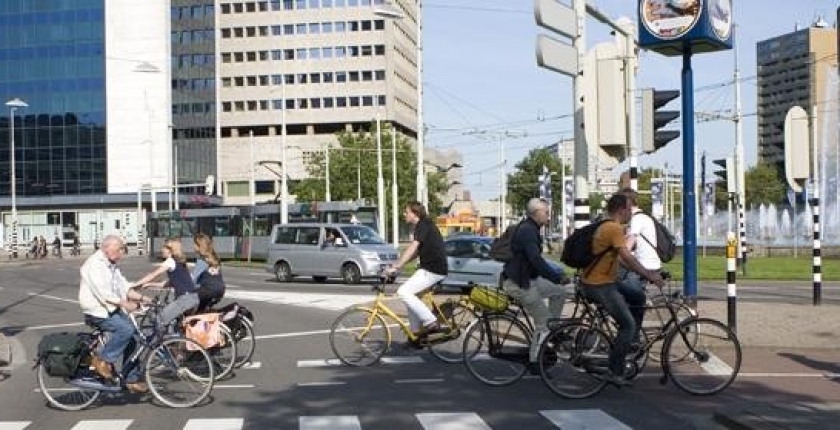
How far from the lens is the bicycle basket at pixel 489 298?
10.6 metres

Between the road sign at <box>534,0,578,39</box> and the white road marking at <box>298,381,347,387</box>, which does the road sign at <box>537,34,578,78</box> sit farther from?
the white road marking at <box>298,381,347,387</box>

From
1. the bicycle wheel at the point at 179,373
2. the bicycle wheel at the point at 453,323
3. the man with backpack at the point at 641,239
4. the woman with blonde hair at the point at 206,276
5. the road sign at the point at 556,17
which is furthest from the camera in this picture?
the road sign at the point at 556,17

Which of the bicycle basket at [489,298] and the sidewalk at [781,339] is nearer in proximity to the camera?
the sidewalk at [781,339]

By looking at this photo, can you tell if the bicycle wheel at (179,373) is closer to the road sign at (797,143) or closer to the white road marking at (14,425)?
the white road marking at (14,425)

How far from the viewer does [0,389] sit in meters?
10.8

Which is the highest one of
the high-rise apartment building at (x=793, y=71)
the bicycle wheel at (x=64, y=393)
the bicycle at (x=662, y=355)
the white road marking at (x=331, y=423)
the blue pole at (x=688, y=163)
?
the high-rise apartment building at (x=793, y=71)

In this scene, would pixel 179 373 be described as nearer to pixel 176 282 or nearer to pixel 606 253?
pixel 176 282

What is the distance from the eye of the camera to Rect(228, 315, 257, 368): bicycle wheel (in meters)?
11.6

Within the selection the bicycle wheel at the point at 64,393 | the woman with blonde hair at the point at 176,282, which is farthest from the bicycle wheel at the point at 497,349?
the bicycle wheel at the point at 64,393

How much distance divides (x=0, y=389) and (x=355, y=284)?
1852 centimetres

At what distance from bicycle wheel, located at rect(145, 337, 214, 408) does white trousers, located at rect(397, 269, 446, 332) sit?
278cm

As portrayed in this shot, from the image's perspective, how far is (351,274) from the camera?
96.2 ft

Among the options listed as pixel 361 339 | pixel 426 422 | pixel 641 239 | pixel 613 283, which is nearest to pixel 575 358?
pixel 613 283

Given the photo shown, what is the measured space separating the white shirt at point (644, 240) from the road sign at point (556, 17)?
334 cm
